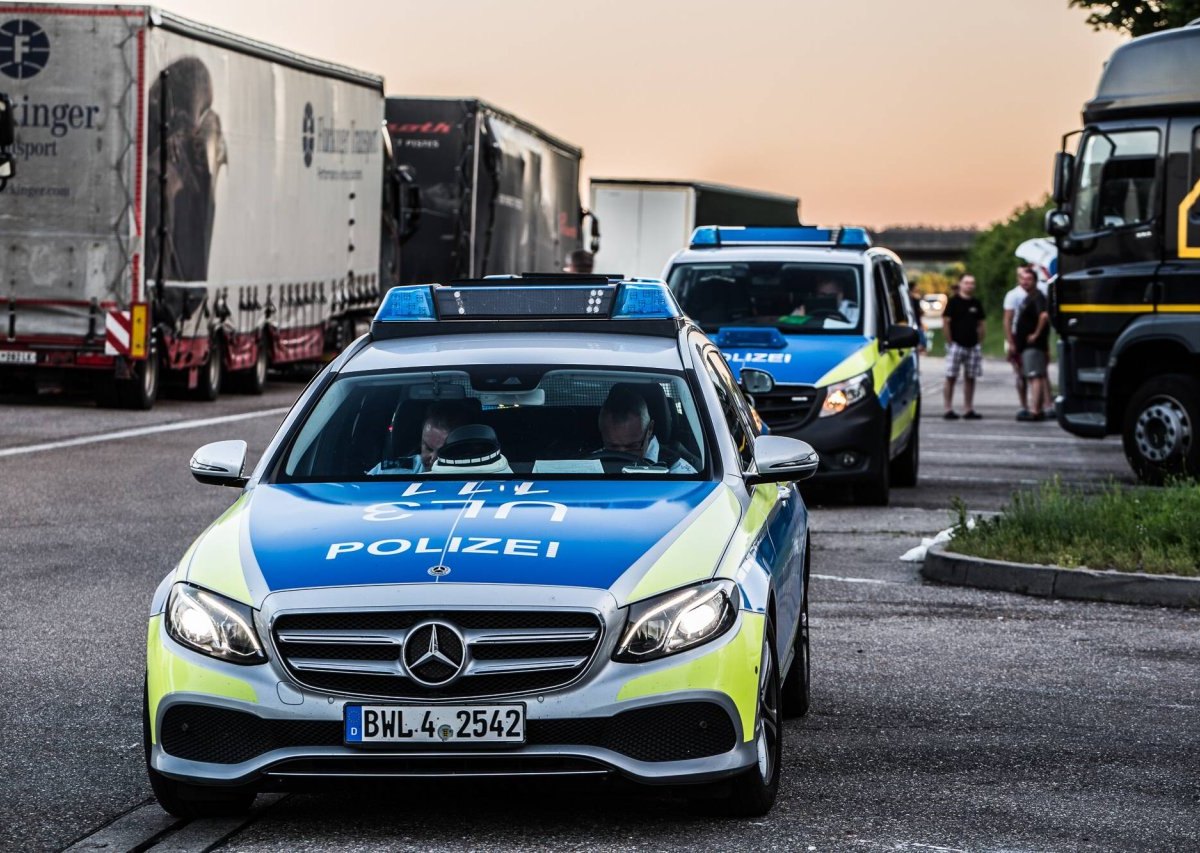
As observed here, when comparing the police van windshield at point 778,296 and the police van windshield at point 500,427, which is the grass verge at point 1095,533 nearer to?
the police van windshield at point 778,296

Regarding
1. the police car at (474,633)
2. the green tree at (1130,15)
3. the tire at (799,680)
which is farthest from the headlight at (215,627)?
the green tree at (1130,15)

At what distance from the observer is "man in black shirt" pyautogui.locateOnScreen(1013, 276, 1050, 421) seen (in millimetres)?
27234

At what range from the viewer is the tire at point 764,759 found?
607cm

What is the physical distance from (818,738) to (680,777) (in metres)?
1.73

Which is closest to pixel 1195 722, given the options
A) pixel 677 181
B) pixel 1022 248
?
pixel 1022 248

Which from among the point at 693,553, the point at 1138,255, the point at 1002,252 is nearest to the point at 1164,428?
the point at 1138,255

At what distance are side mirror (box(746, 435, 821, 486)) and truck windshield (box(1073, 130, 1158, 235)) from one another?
466 inches

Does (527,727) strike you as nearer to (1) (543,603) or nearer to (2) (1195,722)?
(1) (543,603)

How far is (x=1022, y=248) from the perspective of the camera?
31.6 meters

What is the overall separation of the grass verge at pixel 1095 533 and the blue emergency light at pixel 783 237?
4.95 meters

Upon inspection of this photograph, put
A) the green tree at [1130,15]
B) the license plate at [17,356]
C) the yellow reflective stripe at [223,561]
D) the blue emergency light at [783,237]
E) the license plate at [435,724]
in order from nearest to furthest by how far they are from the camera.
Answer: the license plate at [435,724]
the yellow reflective stripe at [223,561]
the blue emergency light at [783,237]
the license plate at [17,356]
the green tree at [1130,15]

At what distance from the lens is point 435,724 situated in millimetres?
5691

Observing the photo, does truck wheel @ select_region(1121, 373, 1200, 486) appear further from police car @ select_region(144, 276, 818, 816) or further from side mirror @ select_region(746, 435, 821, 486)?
police car @ select_region(144, 276, 818, 816)

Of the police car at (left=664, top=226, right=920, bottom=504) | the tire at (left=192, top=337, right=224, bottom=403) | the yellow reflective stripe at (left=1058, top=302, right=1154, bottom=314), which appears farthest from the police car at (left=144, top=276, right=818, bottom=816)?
the tire at (left=192, top=337, right=224, bottom=403)
